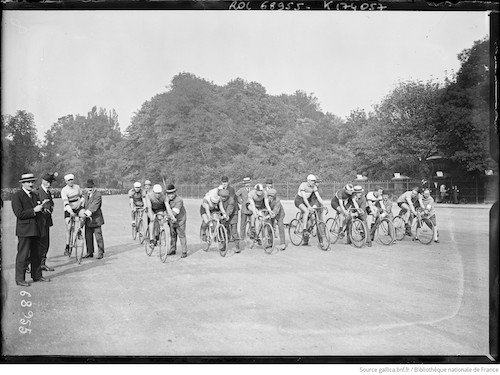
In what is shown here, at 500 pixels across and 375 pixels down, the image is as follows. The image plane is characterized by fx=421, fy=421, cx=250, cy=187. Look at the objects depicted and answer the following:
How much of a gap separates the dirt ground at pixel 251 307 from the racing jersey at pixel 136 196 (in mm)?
3423

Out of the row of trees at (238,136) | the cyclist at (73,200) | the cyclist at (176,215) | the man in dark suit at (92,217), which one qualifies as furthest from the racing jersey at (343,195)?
the cyclist at (73,200)

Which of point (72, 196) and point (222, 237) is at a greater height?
point (72, 196)

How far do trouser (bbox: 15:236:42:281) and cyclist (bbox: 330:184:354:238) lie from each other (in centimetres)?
760

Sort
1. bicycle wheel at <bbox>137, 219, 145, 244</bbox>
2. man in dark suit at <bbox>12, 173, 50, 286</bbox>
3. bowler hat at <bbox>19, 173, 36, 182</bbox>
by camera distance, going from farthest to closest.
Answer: bicycle wheel at <bbox>137, 219, 145, 244</bbox>
man in dark suit at <bbox>12, 173, 50, 286</bbox>
bowler hat at <bbox>19, 173, 36, 182</bbox>

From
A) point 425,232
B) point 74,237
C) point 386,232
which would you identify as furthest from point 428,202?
point 74,237

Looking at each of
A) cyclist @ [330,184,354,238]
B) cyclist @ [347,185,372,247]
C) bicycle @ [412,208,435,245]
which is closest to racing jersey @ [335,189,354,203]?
cyclist @ [330,184,354,238]

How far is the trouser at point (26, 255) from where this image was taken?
20.7 feet

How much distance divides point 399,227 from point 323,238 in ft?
8.57

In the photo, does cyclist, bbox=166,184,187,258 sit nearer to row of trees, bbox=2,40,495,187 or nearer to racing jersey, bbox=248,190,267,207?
row of trees, bbox=2,40,495,187

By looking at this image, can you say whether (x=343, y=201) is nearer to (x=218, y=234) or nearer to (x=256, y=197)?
(x=256, y=197)

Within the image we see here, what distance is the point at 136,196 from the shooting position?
12.6 m

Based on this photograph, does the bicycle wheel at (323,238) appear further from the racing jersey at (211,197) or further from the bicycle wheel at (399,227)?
the racing jersey at (211,197)

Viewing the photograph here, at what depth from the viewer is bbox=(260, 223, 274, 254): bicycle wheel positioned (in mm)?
10602

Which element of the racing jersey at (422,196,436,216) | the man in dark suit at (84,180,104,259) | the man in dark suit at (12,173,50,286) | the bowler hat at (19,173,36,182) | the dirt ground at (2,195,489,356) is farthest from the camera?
the racing jersey at (422,196,436,216)
